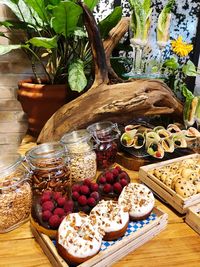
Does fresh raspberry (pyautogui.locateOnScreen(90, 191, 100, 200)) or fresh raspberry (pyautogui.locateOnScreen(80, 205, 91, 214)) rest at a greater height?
fresh raspberry (pyautogui.locateOnScreen(90, 191, 100, 200))

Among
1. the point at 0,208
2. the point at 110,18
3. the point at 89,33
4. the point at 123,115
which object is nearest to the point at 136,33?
the point at 110,18

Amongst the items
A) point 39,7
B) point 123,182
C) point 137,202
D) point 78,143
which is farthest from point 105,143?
point 39,7

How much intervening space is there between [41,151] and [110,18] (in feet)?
2.73

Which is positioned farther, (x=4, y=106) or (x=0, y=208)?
(x=4, y=106)

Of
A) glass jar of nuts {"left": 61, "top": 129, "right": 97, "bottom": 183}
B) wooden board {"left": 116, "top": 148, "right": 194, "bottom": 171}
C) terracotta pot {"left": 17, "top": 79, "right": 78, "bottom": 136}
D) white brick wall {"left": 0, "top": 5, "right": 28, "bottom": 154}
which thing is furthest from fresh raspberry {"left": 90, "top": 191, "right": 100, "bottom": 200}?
white brick wall {"left": 0, "top": 5, "right": 28, "bottom": 154}

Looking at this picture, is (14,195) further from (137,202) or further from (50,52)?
(50,52)

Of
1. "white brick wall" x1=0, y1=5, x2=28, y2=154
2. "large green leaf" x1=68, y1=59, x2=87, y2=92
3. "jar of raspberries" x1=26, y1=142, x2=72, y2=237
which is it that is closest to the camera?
"jar of raspberries" x1=26, y1=142, x2=72, y2=237

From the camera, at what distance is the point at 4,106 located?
5.44ft

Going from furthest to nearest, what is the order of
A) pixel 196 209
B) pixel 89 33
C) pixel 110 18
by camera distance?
pixel 110 18, pixel 89 33, pixel 196 209

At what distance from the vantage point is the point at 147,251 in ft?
2.51

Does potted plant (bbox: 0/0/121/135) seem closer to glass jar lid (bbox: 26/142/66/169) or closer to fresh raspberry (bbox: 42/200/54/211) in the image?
glass jar lid (bbox: 26/142/66/169)

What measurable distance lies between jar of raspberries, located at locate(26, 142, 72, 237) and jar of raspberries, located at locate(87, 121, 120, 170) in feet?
0.76

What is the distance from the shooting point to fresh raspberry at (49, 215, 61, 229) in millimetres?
717

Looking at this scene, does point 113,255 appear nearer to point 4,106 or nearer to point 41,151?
point 41,151
